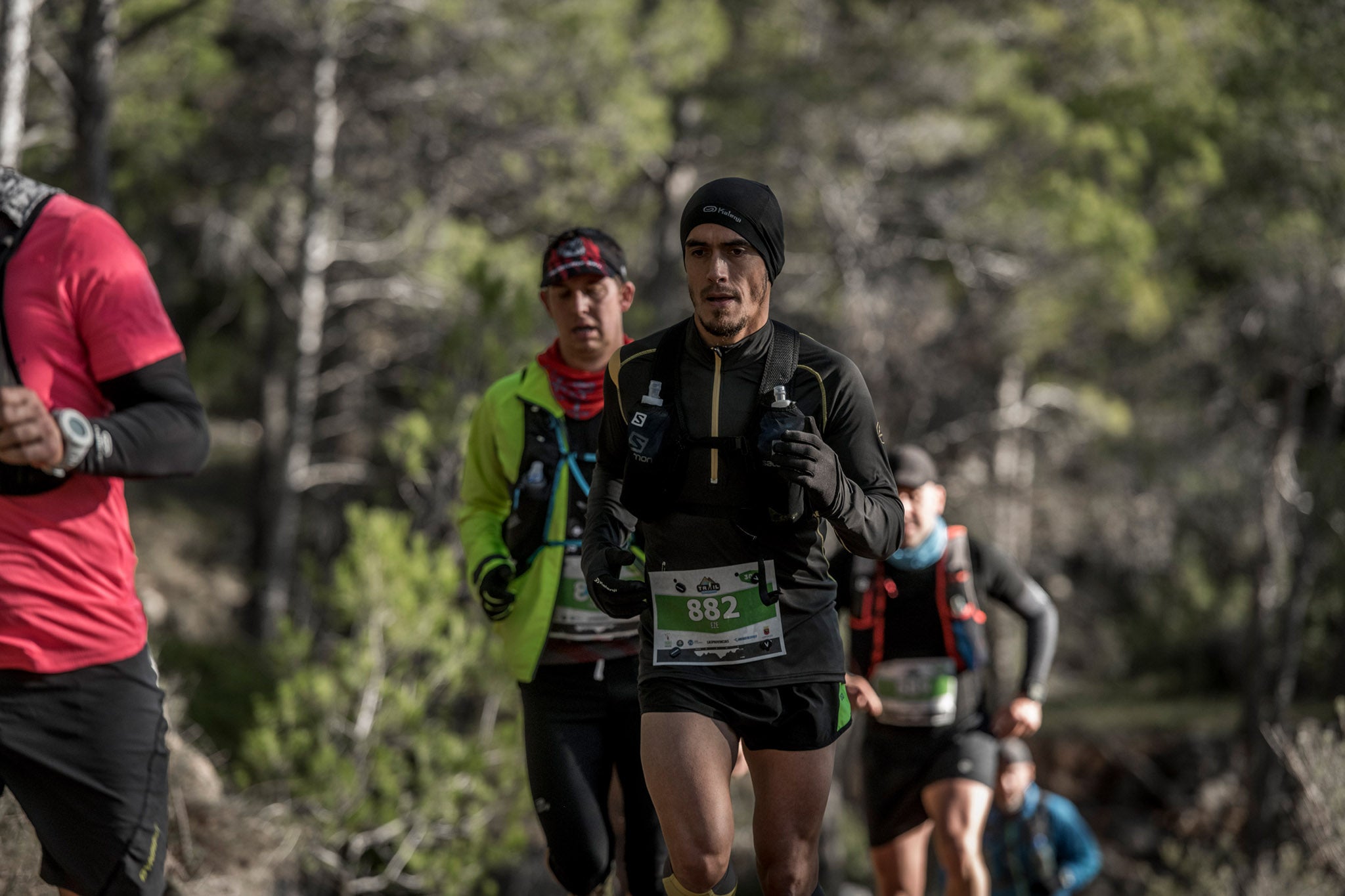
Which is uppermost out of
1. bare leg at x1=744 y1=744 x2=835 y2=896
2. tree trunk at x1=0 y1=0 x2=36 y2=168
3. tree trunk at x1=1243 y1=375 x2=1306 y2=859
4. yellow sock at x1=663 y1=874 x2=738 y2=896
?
tree trunk at x1=0 y1=0 x2=36 y2=168

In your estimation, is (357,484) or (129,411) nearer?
(129,411)

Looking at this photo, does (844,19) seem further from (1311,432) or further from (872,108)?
(1311,432)

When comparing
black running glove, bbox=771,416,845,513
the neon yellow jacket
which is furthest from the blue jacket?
black running glove, bbox=771,416,845,513

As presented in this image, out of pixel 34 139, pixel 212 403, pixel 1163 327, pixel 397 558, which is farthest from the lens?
pixel 212 403

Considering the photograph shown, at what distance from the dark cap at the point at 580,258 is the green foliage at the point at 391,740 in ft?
11.2

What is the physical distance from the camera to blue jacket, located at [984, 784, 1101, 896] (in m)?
6.23

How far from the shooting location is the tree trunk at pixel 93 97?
8297 millimetres

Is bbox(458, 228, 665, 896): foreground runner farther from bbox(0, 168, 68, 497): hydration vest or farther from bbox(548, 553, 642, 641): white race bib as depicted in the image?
bbox(0, 168, 68, 497): hydration vest

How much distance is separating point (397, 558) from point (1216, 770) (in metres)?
14.4

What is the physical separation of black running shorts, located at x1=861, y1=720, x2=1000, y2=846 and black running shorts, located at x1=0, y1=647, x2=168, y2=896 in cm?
301

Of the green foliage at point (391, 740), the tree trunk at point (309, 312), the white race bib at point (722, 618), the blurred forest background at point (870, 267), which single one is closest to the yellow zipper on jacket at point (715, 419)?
the white race bib at point (722, 618)

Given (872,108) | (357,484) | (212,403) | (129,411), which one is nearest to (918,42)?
(872,108)

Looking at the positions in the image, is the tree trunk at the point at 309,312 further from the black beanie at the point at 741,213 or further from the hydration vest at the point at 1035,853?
the black beanie at the point at 741,213

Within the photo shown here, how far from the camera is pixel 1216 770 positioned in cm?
1773
